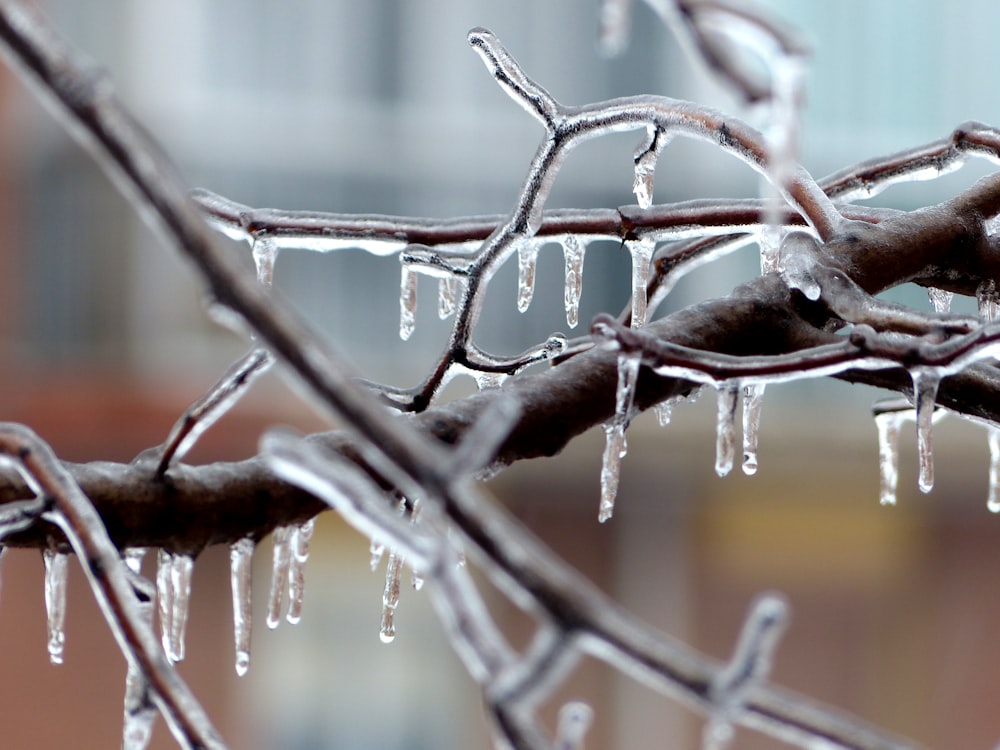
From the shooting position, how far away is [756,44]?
1.39 feet

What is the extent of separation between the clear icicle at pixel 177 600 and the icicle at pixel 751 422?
16.1 inches

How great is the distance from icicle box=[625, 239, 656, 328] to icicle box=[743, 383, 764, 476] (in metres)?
0.10

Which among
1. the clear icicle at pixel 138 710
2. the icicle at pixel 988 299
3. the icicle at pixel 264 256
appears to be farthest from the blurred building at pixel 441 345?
the clear icicle at pixel 138 710

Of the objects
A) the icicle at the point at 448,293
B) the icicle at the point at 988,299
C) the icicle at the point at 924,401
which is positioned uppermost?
the icicle at the point at 988,299

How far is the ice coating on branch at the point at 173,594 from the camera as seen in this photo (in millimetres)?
723

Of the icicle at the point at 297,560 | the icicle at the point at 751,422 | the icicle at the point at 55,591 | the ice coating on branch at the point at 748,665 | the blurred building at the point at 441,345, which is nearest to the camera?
the ice coating on branch at the point at 748,665

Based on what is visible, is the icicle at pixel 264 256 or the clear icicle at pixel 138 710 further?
the icicle at pixel 264 256

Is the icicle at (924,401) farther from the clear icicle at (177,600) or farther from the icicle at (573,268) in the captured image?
the clear icicle at (177,600)

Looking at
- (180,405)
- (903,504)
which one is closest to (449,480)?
(180,405)

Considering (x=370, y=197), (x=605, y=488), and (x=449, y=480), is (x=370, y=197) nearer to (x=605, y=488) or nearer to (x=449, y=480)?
(x=605, y=488)

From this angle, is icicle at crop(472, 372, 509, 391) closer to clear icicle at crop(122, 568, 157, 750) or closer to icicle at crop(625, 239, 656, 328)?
icicle at crop(625, 239, 656, 328)

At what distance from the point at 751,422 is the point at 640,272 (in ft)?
0.50

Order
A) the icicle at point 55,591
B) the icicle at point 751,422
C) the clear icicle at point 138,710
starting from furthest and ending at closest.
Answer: the icicle at point 751,422
the icicle at point 55,591
the clear icicle at point 138,710

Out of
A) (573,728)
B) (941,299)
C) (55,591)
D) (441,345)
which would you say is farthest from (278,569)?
(441,345)
